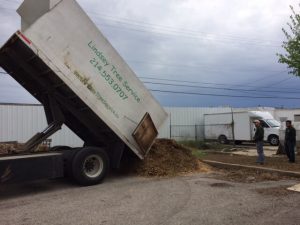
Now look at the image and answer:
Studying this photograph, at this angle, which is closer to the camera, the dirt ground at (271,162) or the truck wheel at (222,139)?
the dirt ground at (271,162)

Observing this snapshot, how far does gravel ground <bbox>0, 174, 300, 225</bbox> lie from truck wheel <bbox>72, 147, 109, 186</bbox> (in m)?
0.24

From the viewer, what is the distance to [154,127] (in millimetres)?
10938

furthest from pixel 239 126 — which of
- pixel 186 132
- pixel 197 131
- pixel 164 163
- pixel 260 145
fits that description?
pixel 164 163

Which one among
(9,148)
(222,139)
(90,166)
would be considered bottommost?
(90,166)

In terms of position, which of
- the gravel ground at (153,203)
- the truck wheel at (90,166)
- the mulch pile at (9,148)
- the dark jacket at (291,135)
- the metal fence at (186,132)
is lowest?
the gravel ground at (153,203)

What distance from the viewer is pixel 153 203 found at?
25.0ft

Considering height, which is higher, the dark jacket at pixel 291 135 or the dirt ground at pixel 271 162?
the dark jacket at pixel 291 135

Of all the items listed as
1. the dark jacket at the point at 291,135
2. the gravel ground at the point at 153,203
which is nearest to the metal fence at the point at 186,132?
the dark jacket at the point at 291,135

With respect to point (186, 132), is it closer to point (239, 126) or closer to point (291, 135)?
point (239, 126)

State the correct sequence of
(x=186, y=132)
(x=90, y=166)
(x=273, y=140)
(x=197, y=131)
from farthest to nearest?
(x=197, y=131), (x=186, y=132), (x=273, y=140), (x=90, y=166)

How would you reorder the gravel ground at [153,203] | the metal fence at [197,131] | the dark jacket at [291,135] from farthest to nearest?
the metal fence at [197,131]
the dark jacket at [291,135]
the gravel ground at [153,203]

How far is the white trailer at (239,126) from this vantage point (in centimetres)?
2903

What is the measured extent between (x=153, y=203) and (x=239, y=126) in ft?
78.3

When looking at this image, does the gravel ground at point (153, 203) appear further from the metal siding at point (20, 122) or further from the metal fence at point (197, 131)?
the metal fence at point (197, 131)
